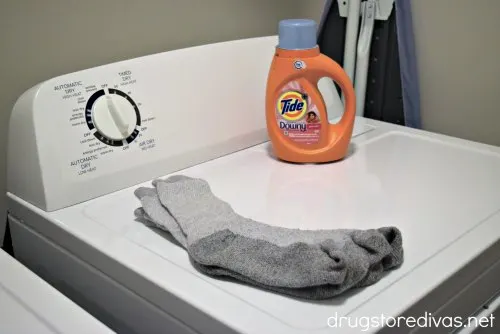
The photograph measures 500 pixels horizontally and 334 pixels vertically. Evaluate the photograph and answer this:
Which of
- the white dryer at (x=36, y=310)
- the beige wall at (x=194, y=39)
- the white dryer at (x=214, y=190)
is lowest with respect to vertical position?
the white dryer at (x=36, y=310)

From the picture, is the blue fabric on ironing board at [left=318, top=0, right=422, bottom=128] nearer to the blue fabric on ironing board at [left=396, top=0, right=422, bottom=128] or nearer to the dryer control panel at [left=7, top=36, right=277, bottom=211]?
the blue fabric on ironing board at [left=396, top=0, right=422, bottom=128]

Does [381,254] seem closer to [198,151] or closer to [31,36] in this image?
[198,151]

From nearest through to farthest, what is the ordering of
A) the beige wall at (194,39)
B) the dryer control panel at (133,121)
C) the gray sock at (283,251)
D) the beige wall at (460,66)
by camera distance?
the gray sock at (283,251) < the dryer control panel at (133,121) < the beige wall at (194,39) < the beige wall at (460,66)

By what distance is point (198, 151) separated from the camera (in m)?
1.03

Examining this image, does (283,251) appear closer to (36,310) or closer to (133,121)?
(36,310)

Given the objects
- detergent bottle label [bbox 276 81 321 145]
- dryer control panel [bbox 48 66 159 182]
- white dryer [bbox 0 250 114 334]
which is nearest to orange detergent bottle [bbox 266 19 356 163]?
detergent bottle label [bbox 276 81 321 145]

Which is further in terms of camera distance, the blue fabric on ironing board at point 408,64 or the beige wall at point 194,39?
the blue fabric on ironing board at point 408,64

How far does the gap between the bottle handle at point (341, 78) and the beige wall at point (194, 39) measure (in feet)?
0.94

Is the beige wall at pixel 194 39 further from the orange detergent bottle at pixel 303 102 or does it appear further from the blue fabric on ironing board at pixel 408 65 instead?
the orange detergent bottle at pixel 303 102

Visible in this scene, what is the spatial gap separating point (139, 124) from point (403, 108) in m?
0.61

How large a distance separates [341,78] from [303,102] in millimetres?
82

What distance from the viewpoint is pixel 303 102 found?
3.36 ft

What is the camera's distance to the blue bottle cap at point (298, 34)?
993 mm

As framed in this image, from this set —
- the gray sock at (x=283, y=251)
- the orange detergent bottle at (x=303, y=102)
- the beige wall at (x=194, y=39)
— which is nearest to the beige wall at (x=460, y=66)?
the beige wall at (x=194, y=39)
